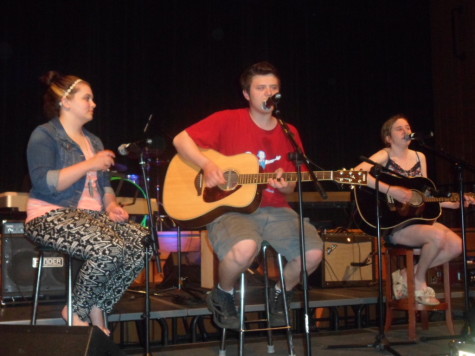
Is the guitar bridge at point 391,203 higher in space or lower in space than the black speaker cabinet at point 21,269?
higher

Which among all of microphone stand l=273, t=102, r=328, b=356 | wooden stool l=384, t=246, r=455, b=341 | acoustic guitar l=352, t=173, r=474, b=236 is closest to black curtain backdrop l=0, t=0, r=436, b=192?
acoustic guitar l=352, t=173, r=474, b=236

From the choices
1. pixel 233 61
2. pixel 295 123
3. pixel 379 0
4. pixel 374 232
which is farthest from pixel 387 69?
pixel 374 232

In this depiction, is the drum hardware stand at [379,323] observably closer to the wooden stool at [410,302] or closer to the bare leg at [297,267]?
the wooden stool at [410,302]

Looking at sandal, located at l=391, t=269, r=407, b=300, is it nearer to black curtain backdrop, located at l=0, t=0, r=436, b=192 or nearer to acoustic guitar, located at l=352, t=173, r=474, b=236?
acoustic guitar, located at l=352, t=173, r=474, b=236

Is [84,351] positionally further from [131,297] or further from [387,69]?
[387,69]

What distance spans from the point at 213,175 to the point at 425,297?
1936mm

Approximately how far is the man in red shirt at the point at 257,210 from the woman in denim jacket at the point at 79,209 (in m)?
0.48

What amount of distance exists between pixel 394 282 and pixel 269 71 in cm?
200

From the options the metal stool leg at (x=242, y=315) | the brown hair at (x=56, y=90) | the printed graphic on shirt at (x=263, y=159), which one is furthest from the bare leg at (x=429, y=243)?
the brown hair at (x=56, y=90)

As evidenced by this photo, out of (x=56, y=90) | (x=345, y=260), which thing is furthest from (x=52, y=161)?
(x=345, y=260)

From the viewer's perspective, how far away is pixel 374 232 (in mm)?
4184

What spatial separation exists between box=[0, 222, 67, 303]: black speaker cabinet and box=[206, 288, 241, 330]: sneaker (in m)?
1.42

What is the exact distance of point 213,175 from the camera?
10.8 ft

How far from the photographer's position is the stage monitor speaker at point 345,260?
530 cm
